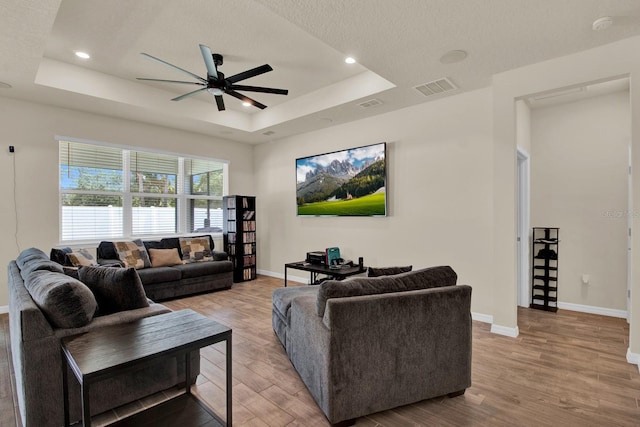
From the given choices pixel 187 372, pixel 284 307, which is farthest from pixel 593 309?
pixel 187 372

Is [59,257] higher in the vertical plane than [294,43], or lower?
lower

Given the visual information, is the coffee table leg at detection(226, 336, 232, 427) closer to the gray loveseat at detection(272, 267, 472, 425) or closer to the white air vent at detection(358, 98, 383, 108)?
the gray loveseat at detection(272, 267, 472, 425)

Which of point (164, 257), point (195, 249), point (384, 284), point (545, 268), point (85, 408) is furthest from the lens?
point (195, 249)

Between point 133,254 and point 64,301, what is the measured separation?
3293 millimetres

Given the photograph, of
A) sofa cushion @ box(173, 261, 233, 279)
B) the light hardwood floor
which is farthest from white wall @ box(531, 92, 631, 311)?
sofa cushion @ box(173, 261, 233, 279)

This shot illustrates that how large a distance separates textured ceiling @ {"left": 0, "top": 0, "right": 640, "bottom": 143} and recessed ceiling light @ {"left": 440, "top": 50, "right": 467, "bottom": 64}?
60 millimetres

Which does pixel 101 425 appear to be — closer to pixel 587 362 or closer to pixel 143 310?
pixel 143 310

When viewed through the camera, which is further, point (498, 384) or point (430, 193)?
point (430, 193)

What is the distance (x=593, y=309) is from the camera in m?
4.05

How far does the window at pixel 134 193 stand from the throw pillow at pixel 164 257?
639 mm

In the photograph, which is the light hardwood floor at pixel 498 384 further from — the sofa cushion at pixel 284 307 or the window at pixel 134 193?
the window at pixel 134 193

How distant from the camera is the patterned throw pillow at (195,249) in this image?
17.9ft

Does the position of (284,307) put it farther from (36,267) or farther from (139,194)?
(139,194)

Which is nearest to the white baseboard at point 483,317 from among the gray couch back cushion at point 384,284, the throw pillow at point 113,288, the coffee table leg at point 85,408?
the gray couch back cushion at point 384,284
